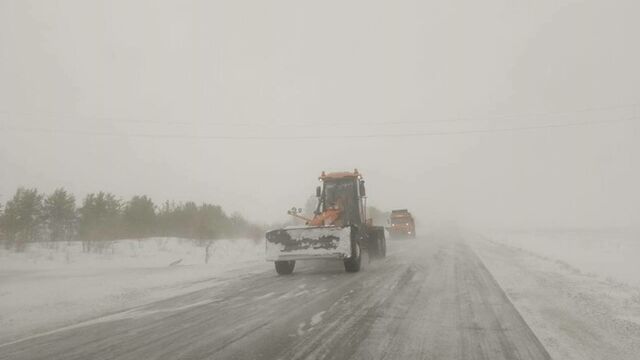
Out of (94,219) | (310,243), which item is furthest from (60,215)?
(310,243)

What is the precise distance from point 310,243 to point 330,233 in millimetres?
647

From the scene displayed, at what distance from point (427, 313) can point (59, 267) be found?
15847mm

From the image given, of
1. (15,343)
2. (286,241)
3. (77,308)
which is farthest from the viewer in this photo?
(286,241)

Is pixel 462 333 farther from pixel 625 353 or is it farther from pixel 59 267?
pixel 59 267

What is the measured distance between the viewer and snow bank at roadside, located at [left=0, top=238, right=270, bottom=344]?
807 cm

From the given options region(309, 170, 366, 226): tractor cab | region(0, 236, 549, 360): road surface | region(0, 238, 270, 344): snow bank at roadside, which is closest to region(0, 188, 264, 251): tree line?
region(0, 238, 270, 344): snow bank at roadside

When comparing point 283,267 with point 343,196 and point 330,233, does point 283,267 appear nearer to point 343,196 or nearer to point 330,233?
point 330,233

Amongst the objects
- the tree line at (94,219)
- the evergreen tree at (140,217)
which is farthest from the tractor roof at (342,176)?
the evergreen tree at (140,217)

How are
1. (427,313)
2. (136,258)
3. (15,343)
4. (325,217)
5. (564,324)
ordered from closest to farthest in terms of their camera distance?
(15,343) → (564,324) → (427,313) → (325,217) → (136,258)

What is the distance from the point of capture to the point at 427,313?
7.68 metres

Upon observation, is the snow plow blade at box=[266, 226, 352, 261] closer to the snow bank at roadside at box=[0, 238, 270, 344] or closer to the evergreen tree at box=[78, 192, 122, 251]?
the snow bank at roadside at box=[0, 238, 270, 344]

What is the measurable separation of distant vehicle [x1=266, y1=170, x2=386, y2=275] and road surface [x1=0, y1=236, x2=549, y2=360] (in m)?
2.35

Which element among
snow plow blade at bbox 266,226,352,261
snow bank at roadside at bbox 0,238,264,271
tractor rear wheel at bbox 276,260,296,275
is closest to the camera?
snow plow blade at bbox 266,226,352,261

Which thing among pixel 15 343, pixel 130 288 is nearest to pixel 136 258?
pixel 130 288
